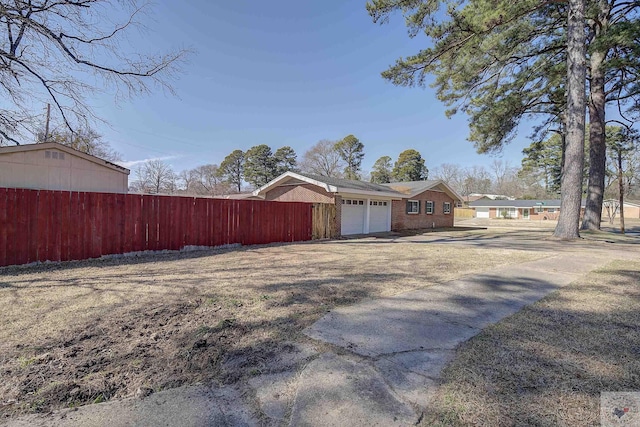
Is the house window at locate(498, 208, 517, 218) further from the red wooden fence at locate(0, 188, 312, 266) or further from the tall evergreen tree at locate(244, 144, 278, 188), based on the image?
the red wooden fence at locate(0, 188, 312, 266)

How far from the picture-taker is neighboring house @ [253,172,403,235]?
14.7 metres

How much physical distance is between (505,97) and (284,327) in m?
17.3

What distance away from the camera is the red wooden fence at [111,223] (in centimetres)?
629

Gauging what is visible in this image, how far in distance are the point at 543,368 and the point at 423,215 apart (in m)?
19.4

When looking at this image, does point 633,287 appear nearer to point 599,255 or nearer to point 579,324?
point 579,324

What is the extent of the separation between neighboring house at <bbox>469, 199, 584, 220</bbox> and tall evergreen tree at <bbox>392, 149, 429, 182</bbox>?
46.7ft

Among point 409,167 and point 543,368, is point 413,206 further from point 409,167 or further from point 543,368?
point 409,167

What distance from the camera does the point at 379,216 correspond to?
17750 mm

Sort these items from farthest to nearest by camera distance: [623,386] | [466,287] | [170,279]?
[170,279] → [466,287] → [623,386]

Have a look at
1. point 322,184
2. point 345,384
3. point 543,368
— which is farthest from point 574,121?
point 345,384

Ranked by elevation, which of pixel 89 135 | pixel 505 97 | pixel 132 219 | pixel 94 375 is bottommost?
pixel 94 375

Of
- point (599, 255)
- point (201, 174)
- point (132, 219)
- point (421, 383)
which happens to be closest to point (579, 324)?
point (421, 383)

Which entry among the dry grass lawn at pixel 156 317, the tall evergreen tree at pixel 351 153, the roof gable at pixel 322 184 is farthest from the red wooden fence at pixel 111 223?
the tall evergreen tree at pixel 351 153

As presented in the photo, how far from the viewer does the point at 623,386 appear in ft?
7.37
